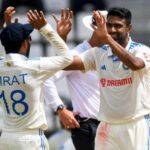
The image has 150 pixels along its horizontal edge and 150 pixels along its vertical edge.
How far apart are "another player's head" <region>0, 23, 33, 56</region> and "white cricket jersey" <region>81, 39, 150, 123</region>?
87 centimetres

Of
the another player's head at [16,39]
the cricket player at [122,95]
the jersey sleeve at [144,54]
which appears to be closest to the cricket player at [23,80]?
the another player's head at [16,39]

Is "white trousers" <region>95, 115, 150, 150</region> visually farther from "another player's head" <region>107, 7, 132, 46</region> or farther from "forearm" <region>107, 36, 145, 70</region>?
"another player's head" <region>107, 7, 132, 46</region>

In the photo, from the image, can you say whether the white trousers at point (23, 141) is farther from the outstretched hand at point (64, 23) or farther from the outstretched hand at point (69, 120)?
the outstretched hand at point (69, 120)

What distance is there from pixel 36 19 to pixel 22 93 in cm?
69

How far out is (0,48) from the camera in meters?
10.1

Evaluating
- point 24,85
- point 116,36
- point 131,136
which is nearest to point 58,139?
point 131,136

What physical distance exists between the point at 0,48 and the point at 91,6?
221 inches

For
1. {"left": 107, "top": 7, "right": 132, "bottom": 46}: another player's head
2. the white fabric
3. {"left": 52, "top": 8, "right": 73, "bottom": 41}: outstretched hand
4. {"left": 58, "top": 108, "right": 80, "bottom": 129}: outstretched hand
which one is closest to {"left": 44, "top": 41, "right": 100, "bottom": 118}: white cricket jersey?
{"left": 58, "top": 108, "right": 80, "bottom": 129}: outstretched hand

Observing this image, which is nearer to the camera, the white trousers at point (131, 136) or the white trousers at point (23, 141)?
the white trousers at point (23, 141)

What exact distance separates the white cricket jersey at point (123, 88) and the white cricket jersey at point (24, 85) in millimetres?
565

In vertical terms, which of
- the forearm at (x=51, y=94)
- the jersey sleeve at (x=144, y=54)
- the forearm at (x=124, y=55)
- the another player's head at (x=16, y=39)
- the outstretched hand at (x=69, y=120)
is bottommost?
the outstretched hand at (x=69, y=120)

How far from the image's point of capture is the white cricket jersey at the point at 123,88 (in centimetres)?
954

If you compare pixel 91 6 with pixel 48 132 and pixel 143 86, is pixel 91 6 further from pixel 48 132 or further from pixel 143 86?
pixel 143 86

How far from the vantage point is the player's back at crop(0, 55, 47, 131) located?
9219 mm
